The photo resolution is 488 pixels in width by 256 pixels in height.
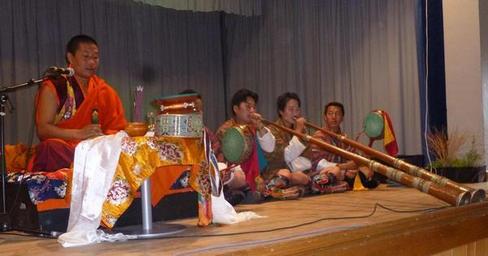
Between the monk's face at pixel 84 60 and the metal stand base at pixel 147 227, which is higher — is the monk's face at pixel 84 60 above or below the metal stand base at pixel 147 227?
above

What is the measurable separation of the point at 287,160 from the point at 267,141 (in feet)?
0.97

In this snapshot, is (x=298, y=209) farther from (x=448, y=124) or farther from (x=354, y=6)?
(x=354, y=6)

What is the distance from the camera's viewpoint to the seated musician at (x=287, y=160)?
4086mm

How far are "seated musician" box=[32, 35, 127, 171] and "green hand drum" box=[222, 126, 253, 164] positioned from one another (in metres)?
0.62

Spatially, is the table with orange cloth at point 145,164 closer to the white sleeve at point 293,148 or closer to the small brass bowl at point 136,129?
the small brass bowl at point 136,129

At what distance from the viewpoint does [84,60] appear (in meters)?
3.41

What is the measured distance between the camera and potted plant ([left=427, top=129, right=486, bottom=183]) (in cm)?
468

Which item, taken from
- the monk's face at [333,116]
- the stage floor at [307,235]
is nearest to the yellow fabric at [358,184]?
the monk's face at [333,116]

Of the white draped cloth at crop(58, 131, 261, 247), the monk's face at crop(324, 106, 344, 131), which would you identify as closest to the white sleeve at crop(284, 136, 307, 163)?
the monk's face at crop(324, 106, 344, 131)

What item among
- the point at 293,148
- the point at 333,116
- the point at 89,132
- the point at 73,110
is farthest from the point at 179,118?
the point at 333,116

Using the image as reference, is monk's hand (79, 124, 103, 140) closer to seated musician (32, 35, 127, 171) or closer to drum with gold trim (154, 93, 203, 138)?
seated musician (32, 35, 127, 171)

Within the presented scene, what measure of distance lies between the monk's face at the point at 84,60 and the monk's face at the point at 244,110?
113 centimetres

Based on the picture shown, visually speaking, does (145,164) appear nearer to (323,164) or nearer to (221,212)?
(221,212)

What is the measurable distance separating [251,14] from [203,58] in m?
1.06
